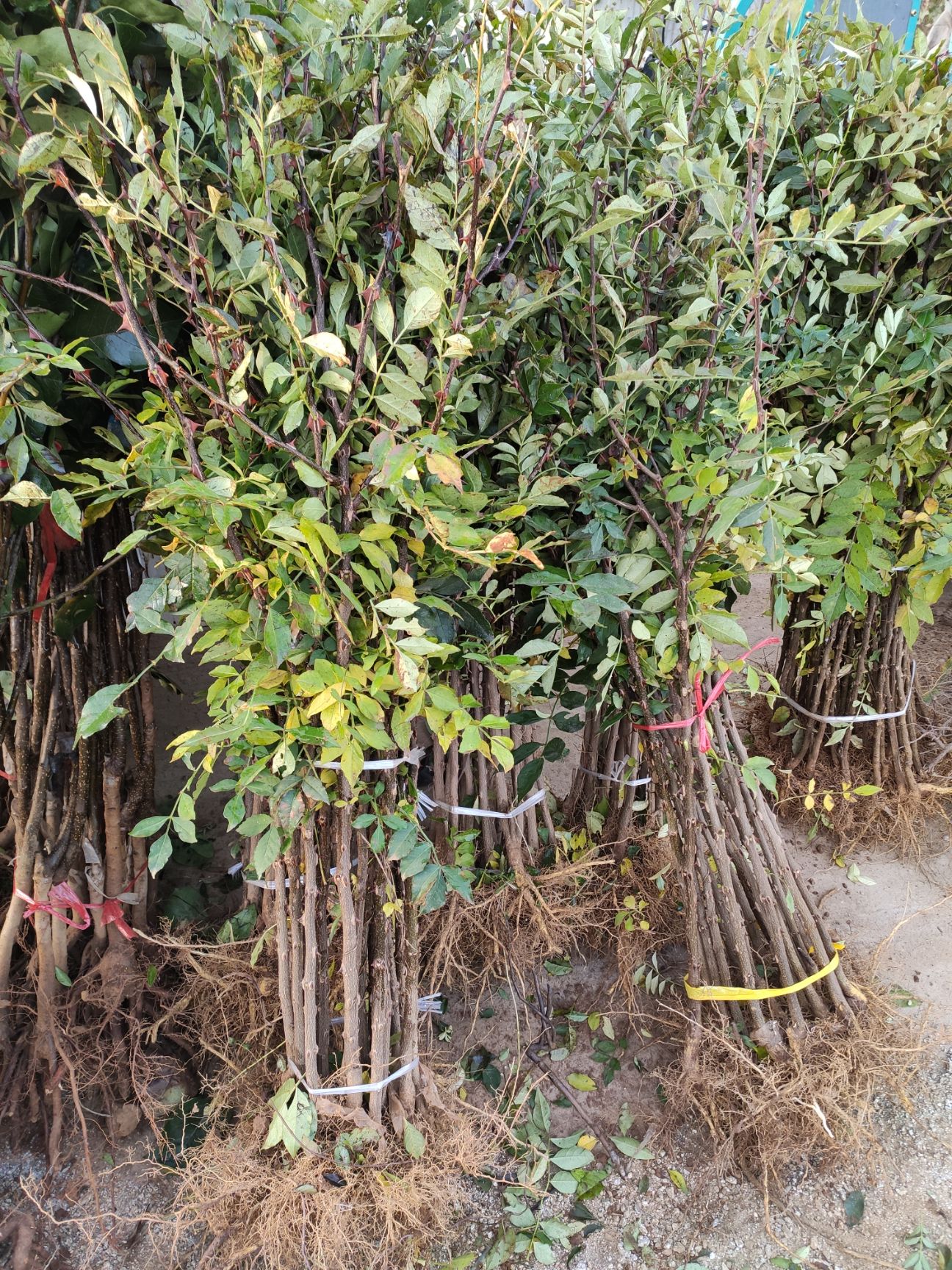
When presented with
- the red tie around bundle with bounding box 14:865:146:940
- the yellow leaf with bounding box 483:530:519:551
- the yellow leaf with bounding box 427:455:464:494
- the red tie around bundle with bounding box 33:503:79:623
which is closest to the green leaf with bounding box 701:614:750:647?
the yellow leaf with bounding box 483:530:519:551

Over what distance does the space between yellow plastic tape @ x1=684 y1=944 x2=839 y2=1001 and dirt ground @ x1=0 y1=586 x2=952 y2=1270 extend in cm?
21

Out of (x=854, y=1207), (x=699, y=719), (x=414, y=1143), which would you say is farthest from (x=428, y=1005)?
(x=854, y=1207)

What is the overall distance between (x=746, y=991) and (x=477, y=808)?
58 centimetres

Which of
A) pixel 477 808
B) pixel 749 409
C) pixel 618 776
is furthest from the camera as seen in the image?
pixel 618 776

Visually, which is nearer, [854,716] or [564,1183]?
[564,1183]

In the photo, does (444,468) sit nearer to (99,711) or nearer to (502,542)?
(502,542)

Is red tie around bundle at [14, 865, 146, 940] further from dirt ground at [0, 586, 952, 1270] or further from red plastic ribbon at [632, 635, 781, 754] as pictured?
red plastic ribbon at [632, 635, 781, 754]

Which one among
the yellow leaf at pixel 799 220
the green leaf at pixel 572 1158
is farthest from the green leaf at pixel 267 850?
the yellow leaf at pixel 799 220

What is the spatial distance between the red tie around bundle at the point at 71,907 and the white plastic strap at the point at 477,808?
0.68 meters

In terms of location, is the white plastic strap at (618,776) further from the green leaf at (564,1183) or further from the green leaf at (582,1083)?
the green leaf at (564,1183)

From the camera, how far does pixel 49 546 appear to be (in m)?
1.50

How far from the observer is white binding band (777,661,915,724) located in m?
2.15

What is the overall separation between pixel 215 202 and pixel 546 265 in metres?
0.51

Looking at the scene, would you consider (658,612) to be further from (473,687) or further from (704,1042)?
(704,1042)
